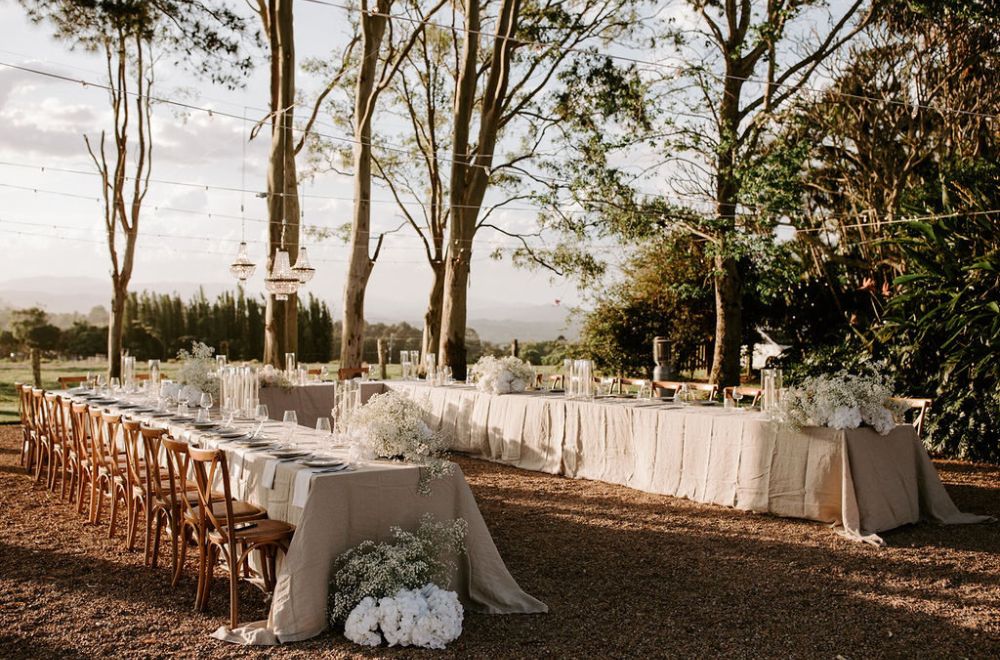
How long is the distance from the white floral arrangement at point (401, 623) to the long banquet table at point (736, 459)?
10.4 ft

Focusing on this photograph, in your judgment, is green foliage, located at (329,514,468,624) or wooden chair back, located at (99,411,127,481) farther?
wooden chair back, located at (99,411,127,481)

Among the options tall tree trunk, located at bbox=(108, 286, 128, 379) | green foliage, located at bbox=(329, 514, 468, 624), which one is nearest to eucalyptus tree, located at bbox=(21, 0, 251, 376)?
tall tree trunk, located at bbox=(108, 286, 128, 379)

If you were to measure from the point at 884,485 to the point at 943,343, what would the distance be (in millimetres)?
A: 4049

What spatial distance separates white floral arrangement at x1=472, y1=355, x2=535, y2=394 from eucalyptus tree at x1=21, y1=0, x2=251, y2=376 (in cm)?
621

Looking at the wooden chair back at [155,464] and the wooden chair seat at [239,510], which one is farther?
the wooden chair back at [155,464]

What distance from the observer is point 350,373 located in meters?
10.6

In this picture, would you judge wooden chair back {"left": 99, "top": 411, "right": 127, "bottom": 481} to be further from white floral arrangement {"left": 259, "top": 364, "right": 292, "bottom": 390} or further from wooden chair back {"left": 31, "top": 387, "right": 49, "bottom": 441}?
white floral arrangement {"left": 259, "top": 364, "right": 292, "bottom": 390}

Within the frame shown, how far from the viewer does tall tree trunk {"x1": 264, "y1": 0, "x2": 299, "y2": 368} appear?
1072 cm

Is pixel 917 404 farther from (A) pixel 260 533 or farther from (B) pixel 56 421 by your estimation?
(B) pixel 56 421

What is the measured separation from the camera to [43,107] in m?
12.9

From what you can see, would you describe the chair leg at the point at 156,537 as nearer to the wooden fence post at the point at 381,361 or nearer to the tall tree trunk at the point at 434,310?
the wooden fence post at the point at 381,361

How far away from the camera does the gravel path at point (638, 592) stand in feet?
11.6

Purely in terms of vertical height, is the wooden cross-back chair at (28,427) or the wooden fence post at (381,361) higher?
the wooden fence post at (381,361)

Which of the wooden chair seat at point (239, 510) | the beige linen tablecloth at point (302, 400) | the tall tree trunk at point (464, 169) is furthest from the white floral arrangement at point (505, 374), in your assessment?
the wooden chair seat at point (239, 510)
